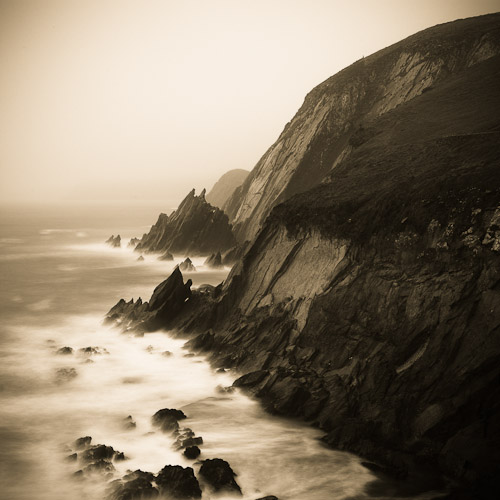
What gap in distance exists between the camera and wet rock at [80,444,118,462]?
19297 mm

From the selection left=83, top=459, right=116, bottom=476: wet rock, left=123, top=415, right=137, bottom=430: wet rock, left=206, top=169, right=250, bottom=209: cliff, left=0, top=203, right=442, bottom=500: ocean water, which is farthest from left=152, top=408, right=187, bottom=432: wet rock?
left=206, top=169, right=250, bottom=209: cliff

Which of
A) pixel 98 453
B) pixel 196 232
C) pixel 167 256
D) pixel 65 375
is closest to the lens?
pixel 98 453

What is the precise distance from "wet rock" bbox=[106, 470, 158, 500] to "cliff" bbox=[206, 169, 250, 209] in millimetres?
88530

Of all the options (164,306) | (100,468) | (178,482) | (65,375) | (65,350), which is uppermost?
(164,306)

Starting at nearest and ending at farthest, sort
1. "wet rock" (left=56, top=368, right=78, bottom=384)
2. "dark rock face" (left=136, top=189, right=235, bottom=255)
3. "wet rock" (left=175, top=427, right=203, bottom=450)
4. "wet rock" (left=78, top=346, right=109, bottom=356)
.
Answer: "wet rock" (left=175, top=427, right=203, bottom=450)
"wet rock" (left=56, top=368, right=78, bottom=384)
"wet rock" (left=78, top=346, right=109, bottom=356)
"dark rock face" (left=136, top=189, right=235, bottom=255)

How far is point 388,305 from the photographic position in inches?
931

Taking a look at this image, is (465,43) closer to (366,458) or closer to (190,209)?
(190,209)

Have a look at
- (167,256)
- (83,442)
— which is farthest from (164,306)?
(167,256)

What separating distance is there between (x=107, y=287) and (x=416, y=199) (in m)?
33.1

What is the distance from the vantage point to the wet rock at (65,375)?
2748cm

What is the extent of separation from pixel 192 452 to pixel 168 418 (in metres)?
3.07

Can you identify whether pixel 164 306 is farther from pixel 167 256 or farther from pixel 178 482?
pixel 167 256

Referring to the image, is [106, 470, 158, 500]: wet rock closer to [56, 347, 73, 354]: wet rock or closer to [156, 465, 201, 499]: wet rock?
[156, 465, 201, 499]: wet rock

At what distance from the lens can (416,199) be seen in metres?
25.7
